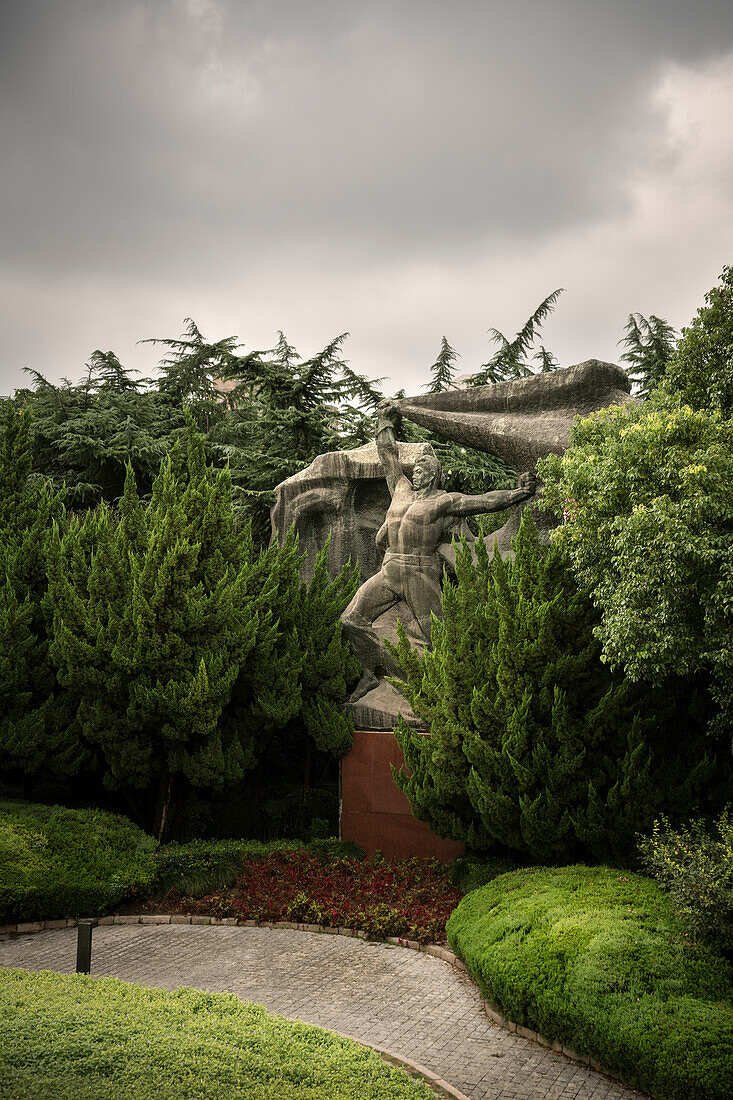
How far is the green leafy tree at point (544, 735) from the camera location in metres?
8.04

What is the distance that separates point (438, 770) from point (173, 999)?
4122 mm

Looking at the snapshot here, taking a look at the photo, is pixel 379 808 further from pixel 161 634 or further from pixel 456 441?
pixel 456 441

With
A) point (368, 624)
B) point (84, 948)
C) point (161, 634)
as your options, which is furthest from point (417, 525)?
point (84, 948)

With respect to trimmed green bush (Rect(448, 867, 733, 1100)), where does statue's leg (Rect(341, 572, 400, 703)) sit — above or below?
above

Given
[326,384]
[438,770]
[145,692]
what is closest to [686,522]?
[438,770]

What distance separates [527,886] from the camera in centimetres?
760

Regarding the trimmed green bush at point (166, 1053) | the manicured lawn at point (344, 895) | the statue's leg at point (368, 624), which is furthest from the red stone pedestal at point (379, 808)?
the trimmed green bush at point (166, 1053)

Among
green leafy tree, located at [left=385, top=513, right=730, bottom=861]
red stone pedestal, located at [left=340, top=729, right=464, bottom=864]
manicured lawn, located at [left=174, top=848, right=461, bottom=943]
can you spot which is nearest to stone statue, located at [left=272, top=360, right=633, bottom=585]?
red stone pedestal, located at [left=340, top=729, right=464, bottom=864]

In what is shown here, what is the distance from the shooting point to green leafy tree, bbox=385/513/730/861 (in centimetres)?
804

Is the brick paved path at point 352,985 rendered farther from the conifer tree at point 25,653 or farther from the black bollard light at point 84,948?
the conifer tree at point 25,653

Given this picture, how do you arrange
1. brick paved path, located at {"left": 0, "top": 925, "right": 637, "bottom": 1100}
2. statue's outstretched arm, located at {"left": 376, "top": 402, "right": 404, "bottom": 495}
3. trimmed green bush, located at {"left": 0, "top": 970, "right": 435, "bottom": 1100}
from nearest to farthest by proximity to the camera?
trimmed green bush, located at {"left": 0, "top": 970, "right": 435, "bottom": 1100} → brick paved path, located at {"left": 0, "top": 925, "right": 637, "bottom": 1100} → statue's outstretched arm, located at {"left": 376, "top": 402, "right": 404, "bottom": 495}

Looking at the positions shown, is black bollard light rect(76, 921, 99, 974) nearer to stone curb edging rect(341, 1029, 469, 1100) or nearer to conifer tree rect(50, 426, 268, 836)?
stone curb edging rect(341, 1029, 469, 1100)

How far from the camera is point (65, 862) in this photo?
30.4 feet

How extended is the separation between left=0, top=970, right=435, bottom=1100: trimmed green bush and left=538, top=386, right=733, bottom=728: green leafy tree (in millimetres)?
3890
